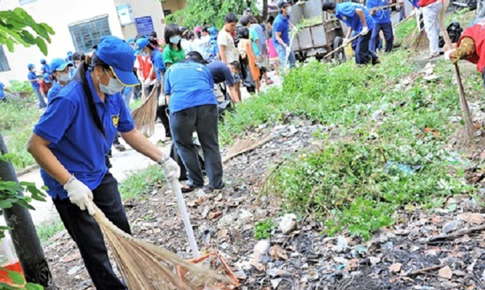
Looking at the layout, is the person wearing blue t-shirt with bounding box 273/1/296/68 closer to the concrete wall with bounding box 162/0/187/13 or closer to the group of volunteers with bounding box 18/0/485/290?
the group of volunteers with bounding box 18/0/485/290

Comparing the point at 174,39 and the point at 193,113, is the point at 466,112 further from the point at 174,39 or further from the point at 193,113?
the point at 174,39

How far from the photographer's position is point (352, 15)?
8148 mm

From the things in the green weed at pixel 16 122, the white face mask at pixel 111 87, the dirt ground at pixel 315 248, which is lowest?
the dirt ground at pixel 315 248

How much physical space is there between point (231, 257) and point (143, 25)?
17.8 m

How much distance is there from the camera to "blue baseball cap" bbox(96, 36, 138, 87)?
2553 millimetres

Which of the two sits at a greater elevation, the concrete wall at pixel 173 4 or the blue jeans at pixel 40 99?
the concrete wall at pixel 173 4

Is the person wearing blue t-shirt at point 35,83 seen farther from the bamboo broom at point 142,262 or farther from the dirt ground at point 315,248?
the bamboo broom at point 142,262

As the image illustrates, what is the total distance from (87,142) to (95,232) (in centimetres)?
55

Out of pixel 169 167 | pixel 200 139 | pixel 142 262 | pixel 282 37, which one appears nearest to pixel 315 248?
pixel 169 167

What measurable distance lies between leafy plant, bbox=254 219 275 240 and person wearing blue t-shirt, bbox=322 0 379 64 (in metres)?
5.21

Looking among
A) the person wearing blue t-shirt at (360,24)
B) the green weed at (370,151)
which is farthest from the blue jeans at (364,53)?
the green weed at (370,151)

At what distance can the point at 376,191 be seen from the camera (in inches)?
140

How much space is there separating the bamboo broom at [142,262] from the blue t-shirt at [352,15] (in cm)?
666

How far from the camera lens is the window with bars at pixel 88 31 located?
64.5 feet
